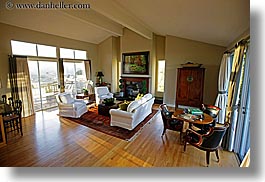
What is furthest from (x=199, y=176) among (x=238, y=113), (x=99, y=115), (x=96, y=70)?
(x=96, y=70)

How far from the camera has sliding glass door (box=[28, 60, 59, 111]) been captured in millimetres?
6092

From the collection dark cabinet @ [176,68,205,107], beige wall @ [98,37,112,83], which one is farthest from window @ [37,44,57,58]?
dark cabinet @ [176,68,205,107]

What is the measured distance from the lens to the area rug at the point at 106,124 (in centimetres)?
416

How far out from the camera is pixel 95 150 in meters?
3.38

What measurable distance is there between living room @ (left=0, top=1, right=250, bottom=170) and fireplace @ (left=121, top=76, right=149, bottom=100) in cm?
31

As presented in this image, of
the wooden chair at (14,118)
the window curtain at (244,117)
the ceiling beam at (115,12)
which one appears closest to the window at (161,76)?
the ceiling beam at (115,12)

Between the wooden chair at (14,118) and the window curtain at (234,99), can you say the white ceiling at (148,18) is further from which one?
the wooden chair at (14,118)

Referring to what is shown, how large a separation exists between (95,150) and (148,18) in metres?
4.31

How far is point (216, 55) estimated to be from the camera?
19.8 feet

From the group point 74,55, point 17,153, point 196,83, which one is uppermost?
point 74,55

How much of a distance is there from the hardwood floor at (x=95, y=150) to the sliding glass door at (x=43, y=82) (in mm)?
2145

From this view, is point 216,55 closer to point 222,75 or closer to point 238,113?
point 222,75

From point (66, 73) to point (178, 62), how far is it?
5455 mm

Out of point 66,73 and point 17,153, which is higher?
point 66,73
